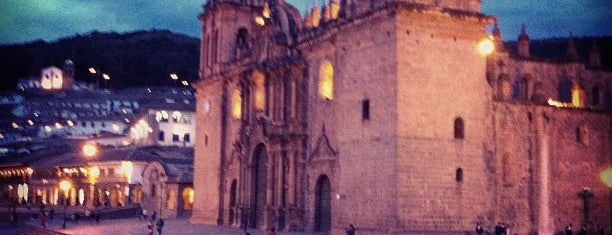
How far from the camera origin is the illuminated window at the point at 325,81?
3912 cm

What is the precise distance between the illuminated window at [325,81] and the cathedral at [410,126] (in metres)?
0.06

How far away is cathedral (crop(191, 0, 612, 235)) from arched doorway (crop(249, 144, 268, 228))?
72mm

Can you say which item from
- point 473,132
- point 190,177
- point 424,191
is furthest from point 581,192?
point 190,177

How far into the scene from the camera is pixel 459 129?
33406 millimetres

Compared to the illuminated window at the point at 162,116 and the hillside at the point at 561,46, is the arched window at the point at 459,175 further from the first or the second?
the illuminated window at the point at 162,116

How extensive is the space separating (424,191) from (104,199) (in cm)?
5308

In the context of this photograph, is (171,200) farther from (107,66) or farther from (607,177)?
(107,66)

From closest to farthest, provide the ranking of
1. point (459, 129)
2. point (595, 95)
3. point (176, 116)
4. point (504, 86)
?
point (459, 129)
point (504, 86)
point (595, 95)
point (176, 116)

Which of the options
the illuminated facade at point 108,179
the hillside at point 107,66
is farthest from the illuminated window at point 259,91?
the hillside at point 107,66

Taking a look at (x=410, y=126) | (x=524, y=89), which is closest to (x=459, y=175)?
(x=410, y=126)

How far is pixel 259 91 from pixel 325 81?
814 centimetres

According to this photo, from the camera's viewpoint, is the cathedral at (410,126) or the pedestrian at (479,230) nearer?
the pedestrian at (479,230)

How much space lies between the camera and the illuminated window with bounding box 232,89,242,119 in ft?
163

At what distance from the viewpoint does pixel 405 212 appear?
31547 millimetres
